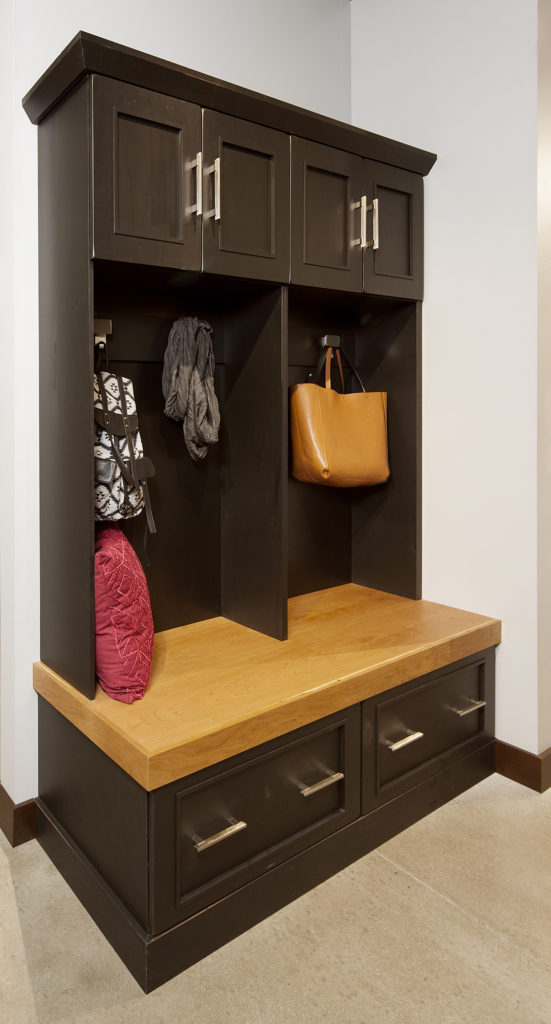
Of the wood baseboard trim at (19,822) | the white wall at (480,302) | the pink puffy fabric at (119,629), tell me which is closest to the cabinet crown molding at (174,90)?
the white wall at (480,302)

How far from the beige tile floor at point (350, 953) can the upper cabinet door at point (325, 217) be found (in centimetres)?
178

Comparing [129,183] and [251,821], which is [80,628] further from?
[129,183]

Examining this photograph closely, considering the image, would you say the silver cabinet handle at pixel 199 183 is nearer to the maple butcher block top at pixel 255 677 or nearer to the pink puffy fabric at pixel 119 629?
Answer: the pink puffy fabric at pixel 119 629

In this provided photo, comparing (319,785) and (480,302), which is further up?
(480,302)

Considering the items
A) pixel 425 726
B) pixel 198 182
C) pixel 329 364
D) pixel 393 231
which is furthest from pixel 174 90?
pixel 425 726

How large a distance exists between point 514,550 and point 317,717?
3.19 ft

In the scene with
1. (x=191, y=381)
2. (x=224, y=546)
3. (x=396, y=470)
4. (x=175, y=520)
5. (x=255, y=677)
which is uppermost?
(x=191, y=381)

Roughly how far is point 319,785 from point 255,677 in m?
0.33

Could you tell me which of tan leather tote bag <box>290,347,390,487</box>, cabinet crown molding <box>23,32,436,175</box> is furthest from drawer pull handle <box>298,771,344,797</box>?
cabinet crown molding <box>23,32,436,175</box>

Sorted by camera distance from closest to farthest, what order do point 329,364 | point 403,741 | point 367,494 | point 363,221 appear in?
point 403,741 → point 363,221 → point 329,364 → point 367,494

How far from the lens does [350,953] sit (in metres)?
1.58

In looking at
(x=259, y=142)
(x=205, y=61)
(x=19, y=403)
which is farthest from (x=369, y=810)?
(x=205, y=61)

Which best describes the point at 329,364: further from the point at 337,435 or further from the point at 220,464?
the point at 220,464

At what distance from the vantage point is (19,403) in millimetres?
1933
